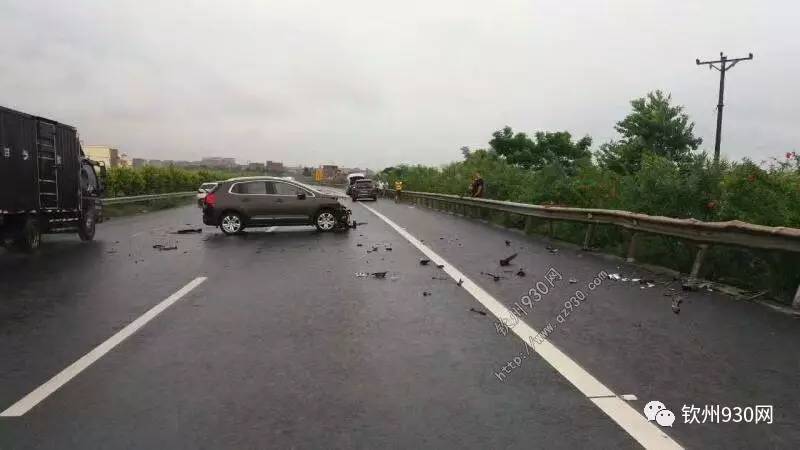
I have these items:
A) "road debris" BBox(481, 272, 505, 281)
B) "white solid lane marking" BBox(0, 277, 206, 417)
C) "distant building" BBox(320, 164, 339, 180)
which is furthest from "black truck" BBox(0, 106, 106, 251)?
"distant building" BBox(320, 164, 339, 180)

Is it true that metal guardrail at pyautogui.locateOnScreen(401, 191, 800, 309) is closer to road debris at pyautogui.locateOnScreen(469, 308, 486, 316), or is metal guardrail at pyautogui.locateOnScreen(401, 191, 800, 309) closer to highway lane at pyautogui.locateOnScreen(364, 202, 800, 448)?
highway lane at pyautogui.locateOnScreen(364, 202, 800, 448)

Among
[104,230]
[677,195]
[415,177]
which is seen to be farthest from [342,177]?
[677,195]

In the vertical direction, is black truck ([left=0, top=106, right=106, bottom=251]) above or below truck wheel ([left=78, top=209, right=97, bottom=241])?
above

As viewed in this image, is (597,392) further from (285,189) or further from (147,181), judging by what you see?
(147,181)

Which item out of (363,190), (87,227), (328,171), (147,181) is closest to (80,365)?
(87,227)

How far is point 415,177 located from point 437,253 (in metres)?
44.1

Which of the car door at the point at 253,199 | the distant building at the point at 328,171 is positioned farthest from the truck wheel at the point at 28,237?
the distant building at the point at 328,171

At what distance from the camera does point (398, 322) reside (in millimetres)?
7164

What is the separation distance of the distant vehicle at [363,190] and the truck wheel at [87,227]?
3794 cm

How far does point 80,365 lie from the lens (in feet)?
18.1

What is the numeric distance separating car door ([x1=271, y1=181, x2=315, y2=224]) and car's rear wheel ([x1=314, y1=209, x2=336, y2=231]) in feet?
0.91

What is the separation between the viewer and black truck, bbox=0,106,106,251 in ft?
44.0

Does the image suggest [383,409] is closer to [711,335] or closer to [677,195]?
[711,335]

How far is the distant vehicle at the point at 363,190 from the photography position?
55469mm
